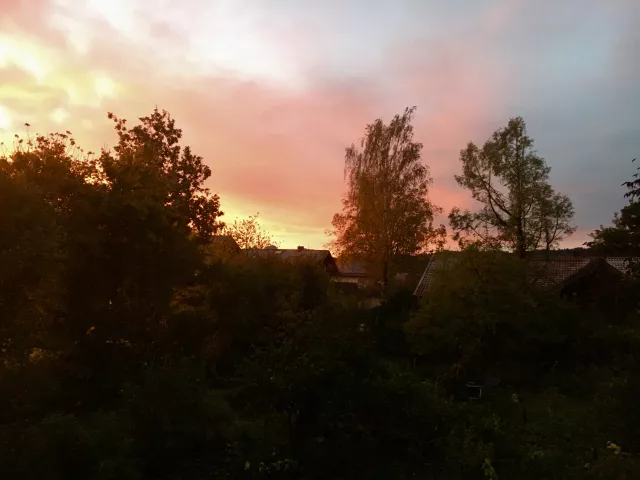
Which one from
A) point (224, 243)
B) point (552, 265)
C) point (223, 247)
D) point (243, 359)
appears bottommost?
point (243, 359)

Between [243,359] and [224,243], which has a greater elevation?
[224,243]

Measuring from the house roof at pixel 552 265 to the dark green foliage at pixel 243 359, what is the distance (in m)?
0.91

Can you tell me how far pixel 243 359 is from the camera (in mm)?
11703

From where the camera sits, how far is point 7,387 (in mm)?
10922

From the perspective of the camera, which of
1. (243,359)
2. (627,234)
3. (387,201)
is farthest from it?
(387,201)

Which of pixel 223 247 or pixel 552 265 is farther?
pixel 552 265

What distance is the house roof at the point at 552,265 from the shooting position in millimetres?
21422

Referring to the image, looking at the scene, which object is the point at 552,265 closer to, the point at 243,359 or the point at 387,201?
the point at 387,201

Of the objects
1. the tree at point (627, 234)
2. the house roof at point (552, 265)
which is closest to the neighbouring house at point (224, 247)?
the house roof at point (552, 265)

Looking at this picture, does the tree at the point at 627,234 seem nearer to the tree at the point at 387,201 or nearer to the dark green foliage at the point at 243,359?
the dark green foliage at the point at 243,359

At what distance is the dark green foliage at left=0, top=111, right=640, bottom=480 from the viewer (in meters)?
8.52

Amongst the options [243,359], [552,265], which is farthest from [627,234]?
[243,359]

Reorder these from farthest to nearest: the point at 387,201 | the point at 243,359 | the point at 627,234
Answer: the point at 387,201 < the point at 627,234 < the point at 243,359

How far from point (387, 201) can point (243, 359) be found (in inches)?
1054
